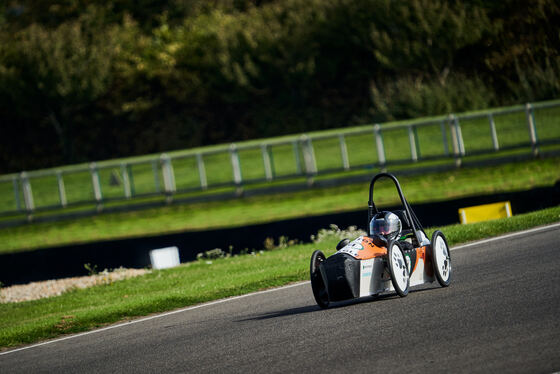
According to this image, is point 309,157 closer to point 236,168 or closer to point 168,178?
point 236,168

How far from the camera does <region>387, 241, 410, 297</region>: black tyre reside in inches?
376

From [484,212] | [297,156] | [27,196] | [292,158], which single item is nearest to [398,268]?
[484,212]

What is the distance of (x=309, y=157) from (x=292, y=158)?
1.03 metres

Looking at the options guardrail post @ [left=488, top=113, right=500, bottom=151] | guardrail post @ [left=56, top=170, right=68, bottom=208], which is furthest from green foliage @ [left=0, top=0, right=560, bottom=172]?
guardrail post @ [left=56, top=170, right=68, bottom=208]

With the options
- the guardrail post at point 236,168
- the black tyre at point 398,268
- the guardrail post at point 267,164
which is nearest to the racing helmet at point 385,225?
the black tyre at point 398,268

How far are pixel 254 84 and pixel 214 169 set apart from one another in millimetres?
14645

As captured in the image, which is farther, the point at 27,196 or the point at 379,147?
the point at 27,196

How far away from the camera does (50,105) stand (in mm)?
50281

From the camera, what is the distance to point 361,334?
8.38 m

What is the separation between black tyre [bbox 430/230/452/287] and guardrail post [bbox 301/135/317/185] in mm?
21724

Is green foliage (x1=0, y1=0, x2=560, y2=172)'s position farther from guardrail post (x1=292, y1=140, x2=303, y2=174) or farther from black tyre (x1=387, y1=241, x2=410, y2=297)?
black tyre (x1=387, y1=241, x2=410, y2=297)

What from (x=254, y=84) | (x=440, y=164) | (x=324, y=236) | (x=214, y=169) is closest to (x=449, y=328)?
(x=324, y=236)

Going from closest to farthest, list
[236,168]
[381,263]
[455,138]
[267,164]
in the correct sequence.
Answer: [381,263], [455,138], [267,164], [236,168]

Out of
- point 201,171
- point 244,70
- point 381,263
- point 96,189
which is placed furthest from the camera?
point 244,70
